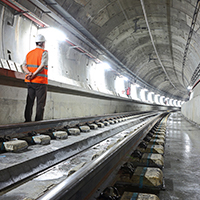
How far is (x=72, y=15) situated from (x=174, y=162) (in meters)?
7.06

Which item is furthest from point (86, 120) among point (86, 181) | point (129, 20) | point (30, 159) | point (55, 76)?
point (129, 20)

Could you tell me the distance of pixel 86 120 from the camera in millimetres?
7539

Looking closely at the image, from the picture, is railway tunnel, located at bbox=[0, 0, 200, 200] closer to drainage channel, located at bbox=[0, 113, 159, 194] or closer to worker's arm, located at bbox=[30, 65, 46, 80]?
drainage channel, located at bbox=[0, 113, 159, 194]

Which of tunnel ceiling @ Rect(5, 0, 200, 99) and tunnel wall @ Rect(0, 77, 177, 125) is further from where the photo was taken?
tunnel ceiling @ Rect(5, 0, 200, 99)

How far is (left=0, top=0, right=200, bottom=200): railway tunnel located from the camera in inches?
87.8

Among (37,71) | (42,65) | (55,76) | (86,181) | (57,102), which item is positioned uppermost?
(55,76)

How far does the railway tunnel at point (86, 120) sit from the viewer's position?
2.23 metres

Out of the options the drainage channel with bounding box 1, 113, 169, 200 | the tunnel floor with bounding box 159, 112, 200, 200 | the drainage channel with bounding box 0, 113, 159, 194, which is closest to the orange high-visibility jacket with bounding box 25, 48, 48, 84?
the drainage channel with bounding box 0, 113, 159, 194

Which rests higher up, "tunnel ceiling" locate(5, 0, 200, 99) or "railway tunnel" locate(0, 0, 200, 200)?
"tunnel ceiling" locate(5, 0, 200, 99)

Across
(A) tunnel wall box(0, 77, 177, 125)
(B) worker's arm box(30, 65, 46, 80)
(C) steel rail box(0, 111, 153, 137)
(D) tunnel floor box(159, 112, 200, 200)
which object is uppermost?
(B) worker's arm box(30, 65, 46, 80)

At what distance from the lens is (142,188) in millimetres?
2195

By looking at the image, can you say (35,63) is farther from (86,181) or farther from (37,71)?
(86,181)

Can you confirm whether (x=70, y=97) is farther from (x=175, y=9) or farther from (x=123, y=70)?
(x=123, y=70)

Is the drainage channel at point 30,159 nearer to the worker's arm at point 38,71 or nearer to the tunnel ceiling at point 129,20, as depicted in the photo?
the worker's arm at point 38,71
